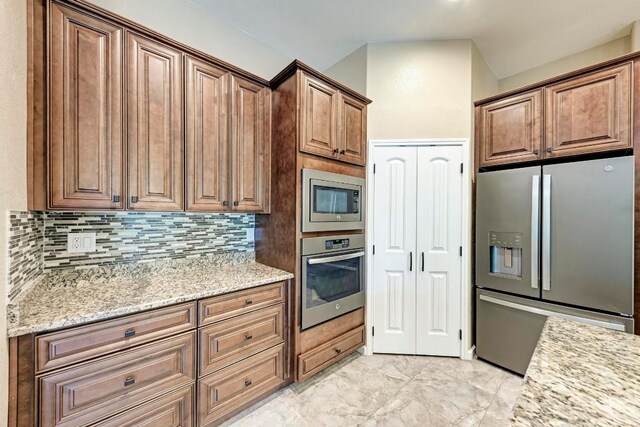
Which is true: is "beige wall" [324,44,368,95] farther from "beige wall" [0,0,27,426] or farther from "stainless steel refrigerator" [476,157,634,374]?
"beige wall" [0,0,27,426]

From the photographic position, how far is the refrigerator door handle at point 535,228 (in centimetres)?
211

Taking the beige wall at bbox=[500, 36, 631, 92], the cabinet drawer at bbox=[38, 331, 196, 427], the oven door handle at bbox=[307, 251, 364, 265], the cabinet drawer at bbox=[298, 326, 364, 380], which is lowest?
the cabinet drawer at bbox=[298, 326, 364, 380]

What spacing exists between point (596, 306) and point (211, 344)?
264 cm

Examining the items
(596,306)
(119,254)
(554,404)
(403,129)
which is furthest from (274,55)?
(596,306)

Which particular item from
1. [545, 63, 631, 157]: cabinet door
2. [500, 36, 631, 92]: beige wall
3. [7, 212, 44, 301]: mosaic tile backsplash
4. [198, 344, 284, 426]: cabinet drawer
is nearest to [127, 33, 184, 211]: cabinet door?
[7, 212, 44, 301]: mosaic tile backsplash

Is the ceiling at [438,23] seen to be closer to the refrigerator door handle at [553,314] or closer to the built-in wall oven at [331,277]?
the built-in wall oven at [331,277]

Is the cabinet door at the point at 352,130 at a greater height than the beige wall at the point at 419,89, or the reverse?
the beige wall at the point at 419,89

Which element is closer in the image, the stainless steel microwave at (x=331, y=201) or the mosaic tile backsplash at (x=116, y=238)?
the mosaic tile backsplash at (x=116, y=238)

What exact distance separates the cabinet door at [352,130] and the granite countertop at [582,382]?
1788 mm

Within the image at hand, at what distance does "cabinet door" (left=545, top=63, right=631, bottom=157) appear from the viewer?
1.85 metres

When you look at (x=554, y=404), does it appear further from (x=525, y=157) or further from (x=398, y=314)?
(x=525, y=157)

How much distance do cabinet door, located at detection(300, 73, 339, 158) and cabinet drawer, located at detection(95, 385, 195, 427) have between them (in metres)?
1.71

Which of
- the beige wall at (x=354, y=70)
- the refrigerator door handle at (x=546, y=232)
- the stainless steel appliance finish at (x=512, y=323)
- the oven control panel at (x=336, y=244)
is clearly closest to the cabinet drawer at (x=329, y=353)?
the oven control panel at (x=336, y=244)

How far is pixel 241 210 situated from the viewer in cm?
203
